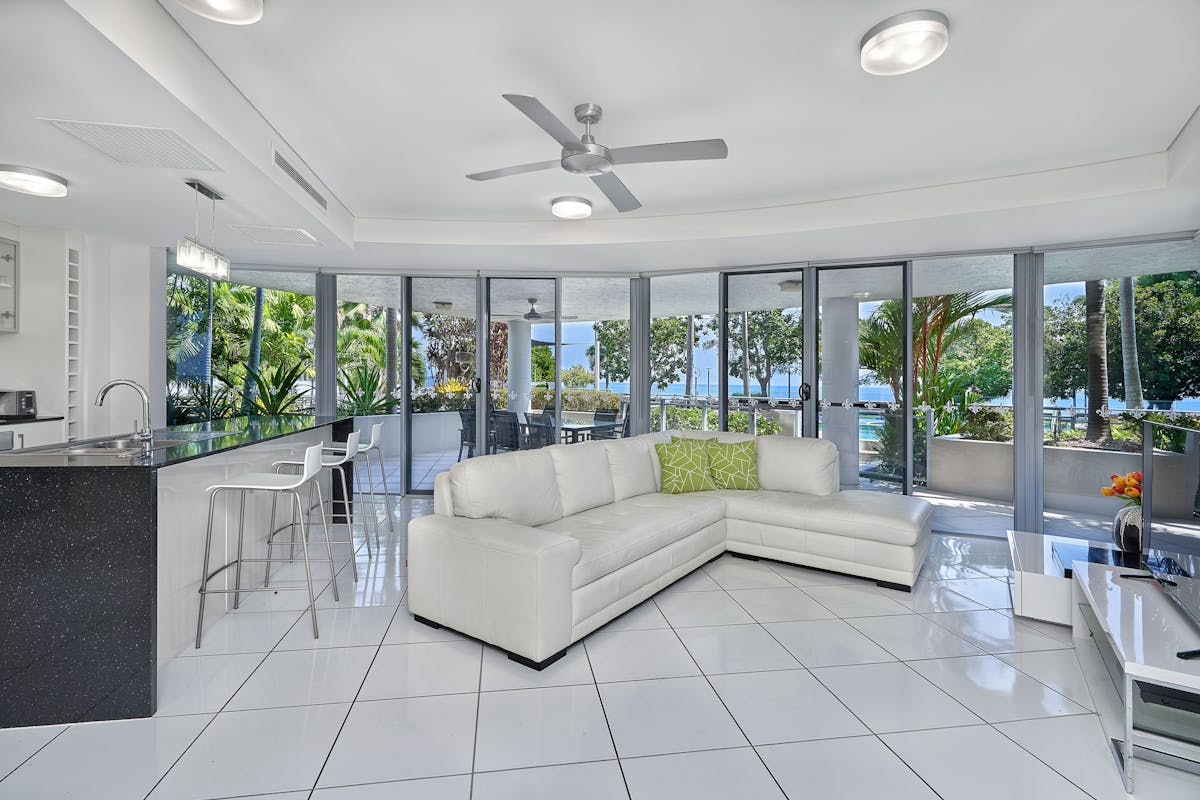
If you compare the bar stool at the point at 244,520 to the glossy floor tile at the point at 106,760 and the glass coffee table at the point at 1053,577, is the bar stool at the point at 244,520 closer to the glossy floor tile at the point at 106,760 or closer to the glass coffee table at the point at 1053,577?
the glossy floor tile at the point at 106,760

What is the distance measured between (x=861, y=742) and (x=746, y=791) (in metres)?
0.52

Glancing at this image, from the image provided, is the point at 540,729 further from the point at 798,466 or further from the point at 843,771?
the point at 798,466

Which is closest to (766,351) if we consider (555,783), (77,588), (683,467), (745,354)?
(745,354)

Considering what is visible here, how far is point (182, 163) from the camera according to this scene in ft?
9.97

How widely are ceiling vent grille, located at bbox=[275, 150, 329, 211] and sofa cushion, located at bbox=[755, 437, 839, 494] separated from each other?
11.8 feet

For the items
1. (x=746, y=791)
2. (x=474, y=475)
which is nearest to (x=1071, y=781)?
(x=746, y=791)

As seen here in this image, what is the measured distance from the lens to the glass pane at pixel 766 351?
5.79 m

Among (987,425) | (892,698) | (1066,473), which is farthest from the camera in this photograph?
(987,425)

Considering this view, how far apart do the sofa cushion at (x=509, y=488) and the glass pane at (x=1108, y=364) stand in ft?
13.4

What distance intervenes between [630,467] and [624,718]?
2.11m

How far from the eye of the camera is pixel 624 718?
2219 millimetres

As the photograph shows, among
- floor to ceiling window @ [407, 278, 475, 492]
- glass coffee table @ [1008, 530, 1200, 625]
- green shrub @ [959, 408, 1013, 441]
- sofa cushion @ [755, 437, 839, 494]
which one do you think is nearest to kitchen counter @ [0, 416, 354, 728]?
sofa cushion @ [755, 437, 839, 494]

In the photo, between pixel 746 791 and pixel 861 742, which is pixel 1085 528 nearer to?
pixel 861 742

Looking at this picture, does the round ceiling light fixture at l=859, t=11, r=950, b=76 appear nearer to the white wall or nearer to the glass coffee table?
the glass coffee table
